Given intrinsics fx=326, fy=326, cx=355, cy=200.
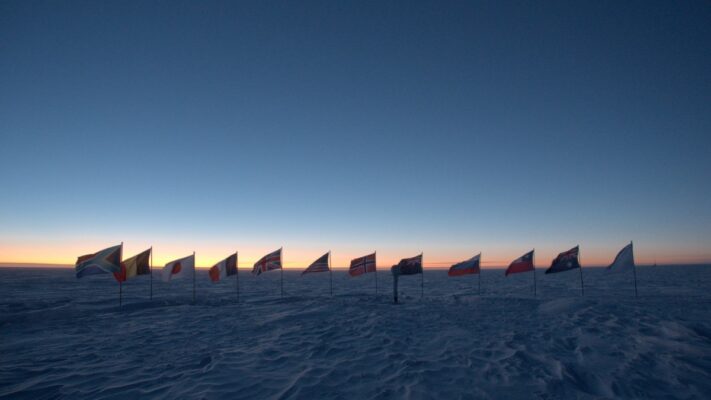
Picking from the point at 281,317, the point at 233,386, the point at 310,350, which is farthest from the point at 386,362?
the point at 281,317

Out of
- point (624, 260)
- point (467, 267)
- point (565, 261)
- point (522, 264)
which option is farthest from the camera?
point (467, 267)

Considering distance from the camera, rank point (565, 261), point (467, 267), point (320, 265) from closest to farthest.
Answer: point (565, 261), point (467, 267), point (320, 265)

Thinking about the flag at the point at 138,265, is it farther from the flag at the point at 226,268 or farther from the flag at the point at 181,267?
the flag at the point at 226,268

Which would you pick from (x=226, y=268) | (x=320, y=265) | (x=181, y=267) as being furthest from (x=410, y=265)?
(x=181, y=267)

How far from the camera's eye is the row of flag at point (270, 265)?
1928 cm

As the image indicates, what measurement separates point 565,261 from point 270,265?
20853mm

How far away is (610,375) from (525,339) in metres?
3.65

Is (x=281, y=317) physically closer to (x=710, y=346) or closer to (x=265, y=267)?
(x=265, y=267)

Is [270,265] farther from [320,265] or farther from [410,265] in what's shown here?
[410,265]

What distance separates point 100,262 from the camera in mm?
19250

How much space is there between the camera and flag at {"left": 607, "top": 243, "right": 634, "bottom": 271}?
20.6m

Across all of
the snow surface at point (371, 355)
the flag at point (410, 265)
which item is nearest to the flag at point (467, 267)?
the flag at point (410, 265)

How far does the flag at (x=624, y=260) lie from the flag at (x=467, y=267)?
798 centimetres

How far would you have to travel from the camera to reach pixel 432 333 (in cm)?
1291
